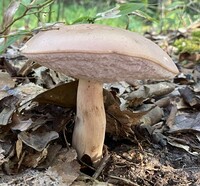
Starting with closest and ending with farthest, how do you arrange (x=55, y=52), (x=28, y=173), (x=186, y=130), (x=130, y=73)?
(x=55, y=52) → (x=130, y=73) → (x=28, y=173) → (x=186, y=130)

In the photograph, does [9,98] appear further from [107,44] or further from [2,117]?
[107,44]

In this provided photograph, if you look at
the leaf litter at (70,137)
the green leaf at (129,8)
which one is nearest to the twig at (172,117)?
the leaf litter at (70,137)

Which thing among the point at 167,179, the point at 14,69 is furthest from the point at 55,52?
the point at 14,69

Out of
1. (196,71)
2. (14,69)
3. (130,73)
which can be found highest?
(130,73)

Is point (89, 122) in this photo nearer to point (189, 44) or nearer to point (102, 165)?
point (102, 165)

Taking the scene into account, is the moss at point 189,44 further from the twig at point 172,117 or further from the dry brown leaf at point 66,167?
the dry brown leaf at point 66,167

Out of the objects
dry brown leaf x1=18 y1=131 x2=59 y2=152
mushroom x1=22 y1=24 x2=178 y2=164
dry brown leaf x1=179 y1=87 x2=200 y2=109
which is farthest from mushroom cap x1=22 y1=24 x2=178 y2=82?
dry brown leaf x1=179 y1=87 x2=200 y2=109

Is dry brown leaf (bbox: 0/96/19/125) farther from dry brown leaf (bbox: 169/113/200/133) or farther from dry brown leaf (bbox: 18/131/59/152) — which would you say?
dry brown leaf (bbox: 169/113/200/133)
